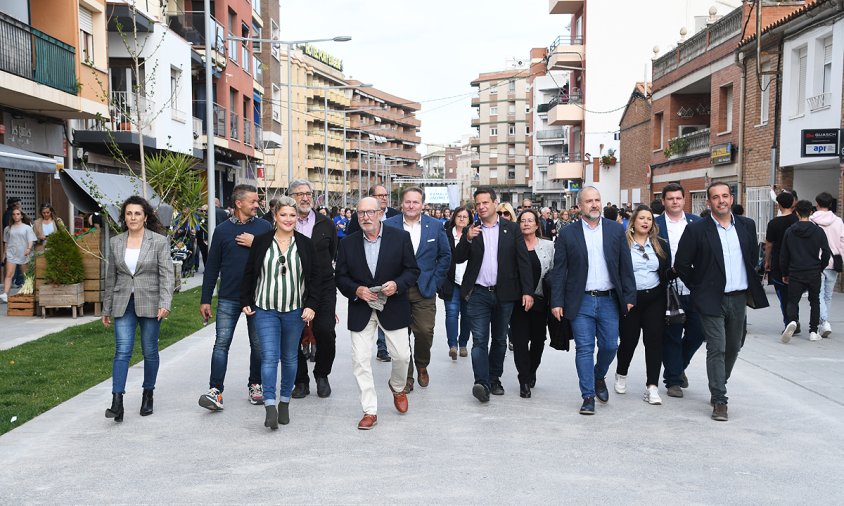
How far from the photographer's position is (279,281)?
6.67 metres

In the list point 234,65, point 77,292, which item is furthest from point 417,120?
point 77,292

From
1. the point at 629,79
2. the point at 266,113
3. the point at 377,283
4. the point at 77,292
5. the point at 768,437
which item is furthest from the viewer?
the point at 266,113

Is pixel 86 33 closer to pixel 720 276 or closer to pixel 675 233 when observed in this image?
pixel 675 233

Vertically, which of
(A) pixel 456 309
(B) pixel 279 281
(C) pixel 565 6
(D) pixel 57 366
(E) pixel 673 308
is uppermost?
(C) pixel 565 6

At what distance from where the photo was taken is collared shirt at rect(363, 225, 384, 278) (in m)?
7.06

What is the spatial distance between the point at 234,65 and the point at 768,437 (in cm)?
3022

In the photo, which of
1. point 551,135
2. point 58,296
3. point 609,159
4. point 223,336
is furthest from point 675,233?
point 551,135

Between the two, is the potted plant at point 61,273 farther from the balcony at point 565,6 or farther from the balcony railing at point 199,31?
the balcony at point 565,6

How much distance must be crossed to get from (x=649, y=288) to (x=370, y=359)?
8.39 ft

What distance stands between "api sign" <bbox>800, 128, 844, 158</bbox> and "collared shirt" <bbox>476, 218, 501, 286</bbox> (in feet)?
37.1

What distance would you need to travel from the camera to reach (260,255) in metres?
6.69

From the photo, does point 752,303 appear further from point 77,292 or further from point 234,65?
point 234,65

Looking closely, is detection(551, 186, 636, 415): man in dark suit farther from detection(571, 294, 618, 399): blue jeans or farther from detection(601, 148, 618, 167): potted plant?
detection(601, 148, 618, 167): potted plant

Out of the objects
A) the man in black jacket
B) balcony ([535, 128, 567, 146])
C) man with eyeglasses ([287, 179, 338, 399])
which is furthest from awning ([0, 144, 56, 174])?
balcony ([535, 128, 567, 146])
